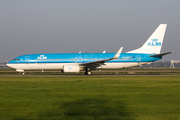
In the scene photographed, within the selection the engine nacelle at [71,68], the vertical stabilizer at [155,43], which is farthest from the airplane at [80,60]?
the engine nacelle at [71,68]

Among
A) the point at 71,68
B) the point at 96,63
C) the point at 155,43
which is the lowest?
the point at 71,68

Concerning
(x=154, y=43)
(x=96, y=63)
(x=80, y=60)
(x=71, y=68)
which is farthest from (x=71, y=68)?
(x=154, y=43)

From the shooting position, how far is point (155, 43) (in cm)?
3575

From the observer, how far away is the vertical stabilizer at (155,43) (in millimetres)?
35656

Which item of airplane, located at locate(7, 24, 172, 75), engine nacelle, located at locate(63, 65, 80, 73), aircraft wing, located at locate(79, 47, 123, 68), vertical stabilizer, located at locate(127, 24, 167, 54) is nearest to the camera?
engine nacelle, located at locate(63, 65, 80, 73)

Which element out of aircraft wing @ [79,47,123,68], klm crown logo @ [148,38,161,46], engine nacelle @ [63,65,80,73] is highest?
klm crown logo @ [148,38,161,46]

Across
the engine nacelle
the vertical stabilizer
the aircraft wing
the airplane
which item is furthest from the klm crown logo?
the engine nacelle

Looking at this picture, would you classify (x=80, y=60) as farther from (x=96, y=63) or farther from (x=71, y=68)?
(x=71, y=68)

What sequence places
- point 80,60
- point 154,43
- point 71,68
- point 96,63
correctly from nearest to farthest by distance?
point 71,68 < point 96,63 < point 80,60 < point 154,43

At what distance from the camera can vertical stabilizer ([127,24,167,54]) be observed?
35.7 meters

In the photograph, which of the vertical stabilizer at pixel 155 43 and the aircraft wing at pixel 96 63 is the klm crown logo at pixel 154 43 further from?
the aircraft wing at pixel 96 63

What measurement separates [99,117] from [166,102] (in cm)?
429

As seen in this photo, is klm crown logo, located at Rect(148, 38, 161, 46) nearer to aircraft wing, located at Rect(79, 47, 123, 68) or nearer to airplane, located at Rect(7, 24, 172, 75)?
airplane, located at Rect(7, 24, 172, 75)

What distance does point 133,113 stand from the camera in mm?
8664
